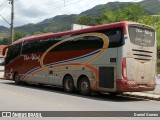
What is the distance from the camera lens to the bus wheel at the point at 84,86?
760 inches

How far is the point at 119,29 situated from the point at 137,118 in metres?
6.81

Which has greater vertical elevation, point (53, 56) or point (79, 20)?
point (79, 20)

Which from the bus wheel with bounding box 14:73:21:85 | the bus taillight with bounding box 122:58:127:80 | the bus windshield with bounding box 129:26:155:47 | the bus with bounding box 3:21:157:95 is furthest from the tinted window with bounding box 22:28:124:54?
the bus wheel with bounding box 14:73:21:85

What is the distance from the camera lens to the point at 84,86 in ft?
64.4

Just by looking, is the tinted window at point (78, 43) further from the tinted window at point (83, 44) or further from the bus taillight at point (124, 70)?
the bus taillight at point (124, 70)

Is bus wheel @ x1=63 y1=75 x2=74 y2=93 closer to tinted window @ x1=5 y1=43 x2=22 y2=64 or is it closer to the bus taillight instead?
the bus taillight

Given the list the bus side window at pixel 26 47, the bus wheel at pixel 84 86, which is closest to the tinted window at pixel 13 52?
the bus side window at pixel 26 47

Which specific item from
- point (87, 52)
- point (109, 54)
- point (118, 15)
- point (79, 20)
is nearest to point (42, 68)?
point (87, 52)

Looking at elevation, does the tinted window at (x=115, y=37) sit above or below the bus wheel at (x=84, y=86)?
above

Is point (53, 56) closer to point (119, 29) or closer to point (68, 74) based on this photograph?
point (68, 74)

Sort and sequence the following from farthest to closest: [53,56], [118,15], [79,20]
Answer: [79,20] → [118,15] → [53,56]

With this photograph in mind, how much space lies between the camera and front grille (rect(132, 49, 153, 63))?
1758 centimetres

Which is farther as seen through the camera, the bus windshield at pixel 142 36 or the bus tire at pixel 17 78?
the bus tire at pixel 17 78

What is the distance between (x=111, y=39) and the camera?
17.8m
